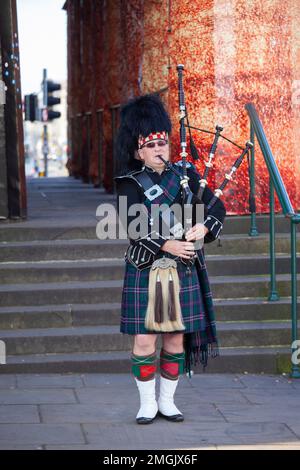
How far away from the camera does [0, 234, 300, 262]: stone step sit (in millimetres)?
9406

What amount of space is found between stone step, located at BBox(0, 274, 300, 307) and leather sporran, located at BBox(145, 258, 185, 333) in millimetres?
2356

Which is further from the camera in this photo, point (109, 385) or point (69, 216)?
point (69, 216)

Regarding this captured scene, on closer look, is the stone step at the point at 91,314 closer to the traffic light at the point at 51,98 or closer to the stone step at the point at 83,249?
the stone step at the point at 83,249

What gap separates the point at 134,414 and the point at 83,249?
2.67 metres

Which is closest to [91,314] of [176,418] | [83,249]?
[83,249]

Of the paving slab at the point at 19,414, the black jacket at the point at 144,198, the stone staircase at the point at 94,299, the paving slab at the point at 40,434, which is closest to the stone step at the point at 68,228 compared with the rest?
the stone staircase at the point at 94,299

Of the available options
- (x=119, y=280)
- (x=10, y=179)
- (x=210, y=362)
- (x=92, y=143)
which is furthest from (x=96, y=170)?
(x=210, y=362)

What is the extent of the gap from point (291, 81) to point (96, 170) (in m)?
8.12

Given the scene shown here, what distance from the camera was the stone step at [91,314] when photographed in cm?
867

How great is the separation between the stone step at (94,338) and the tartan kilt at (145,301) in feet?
5.50

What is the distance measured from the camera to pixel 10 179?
34.5 ft

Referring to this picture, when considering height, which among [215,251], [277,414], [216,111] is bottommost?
[277,414]

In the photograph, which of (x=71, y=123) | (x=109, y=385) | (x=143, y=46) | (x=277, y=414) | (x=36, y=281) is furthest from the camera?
(x=71, y=123)

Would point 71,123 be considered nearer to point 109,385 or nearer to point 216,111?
point 216,111
